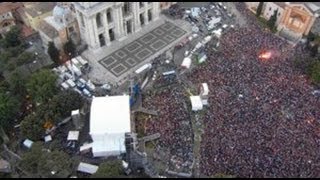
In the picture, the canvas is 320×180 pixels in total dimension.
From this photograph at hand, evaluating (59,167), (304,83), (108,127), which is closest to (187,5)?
(304,83)

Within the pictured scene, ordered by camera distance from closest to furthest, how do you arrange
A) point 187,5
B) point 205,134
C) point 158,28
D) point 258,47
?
point 205,134 < point 258,47 < point 158,28 < point 187,5

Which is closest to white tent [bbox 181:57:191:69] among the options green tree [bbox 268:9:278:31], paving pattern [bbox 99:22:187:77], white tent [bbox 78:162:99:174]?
paving pattern [bbox 99:22:187:77]

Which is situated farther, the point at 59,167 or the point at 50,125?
the point at 50,125

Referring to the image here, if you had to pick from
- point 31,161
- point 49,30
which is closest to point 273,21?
point 49,30

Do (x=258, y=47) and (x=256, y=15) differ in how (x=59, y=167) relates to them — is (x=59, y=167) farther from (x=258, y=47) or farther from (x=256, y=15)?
(x=256, y=15)

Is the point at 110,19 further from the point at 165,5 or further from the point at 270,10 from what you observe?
the point at 270,10

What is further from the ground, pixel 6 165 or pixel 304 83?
pixel 304 83

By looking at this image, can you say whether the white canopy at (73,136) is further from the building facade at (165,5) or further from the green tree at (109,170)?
the building facade at (165,5)
